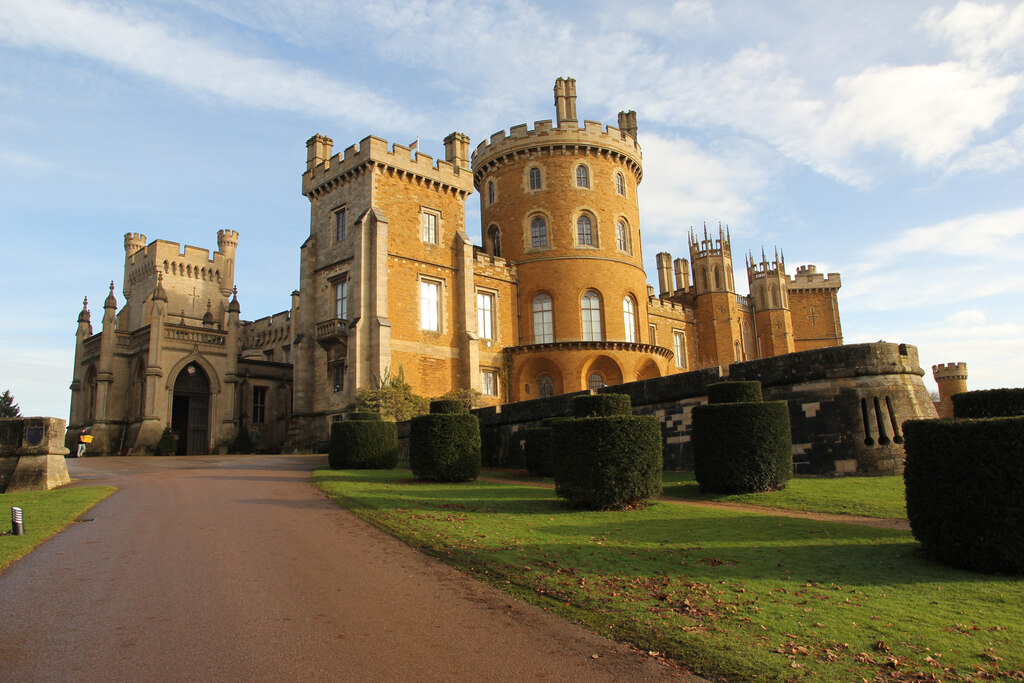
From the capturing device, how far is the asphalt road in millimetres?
4746

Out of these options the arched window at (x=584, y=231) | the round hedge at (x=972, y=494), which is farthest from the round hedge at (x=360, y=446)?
the arched window at (x=584, y=231)

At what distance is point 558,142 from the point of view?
34469 mm

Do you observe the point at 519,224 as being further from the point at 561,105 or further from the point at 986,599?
the point at 986,599

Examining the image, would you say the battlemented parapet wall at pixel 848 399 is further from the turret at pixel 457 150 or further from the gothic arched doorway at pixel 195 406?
the gothic arched doorway at pixel 195 406

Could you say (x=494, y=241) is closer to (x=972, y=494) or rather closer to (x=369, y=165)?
(x=369, y=165)

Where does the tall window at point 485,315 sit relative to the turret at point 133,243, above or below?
below

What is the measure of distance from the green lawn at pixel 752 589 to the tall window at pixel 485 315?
22.8m

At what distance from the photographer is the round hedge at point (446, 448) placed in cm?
1542

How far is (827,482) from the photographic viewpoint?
12.3 meters

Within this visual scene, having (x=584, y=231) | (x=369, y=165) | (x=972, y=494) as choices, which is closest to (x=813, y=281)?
(x=584, y=231)

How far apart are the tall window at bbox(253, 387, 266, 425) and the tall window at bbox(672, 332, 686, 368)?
25309mm

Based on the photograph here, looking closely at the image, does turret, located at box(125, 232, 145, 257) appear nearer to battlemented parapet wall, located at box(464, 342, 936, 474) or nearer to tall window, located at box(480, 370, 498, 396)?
tall window, located at box(480, 370, 498, 396)

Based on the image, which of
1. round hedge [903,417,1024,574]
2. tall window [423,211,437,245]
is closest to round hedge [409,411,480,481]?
round hedge [903,417,1024,574]

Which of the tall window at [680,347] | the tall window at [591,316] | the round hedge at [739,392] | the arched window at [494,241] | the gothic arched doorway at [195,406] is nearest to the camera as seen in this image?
the round hedge at [739,392]
